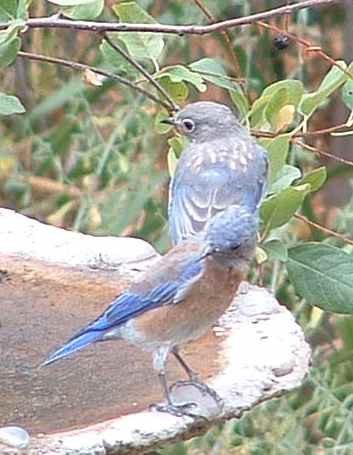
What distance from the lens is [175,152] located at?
3.24 m

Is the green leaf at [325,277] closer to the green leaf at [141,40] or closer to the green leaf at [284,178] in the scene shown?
the green leaf at [284,178]

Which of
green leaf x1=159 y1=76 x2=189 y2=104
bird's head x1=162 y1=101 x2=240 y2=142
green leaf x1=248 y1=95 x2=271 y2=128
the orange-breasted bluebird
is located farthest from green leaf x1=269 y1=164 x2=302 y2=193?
bird's head x1=162 y1=101 x2=240 y2=142

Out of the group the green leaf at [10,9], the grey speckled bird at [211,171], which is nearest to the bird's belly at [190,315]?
the grey speckled bird at [211,171]

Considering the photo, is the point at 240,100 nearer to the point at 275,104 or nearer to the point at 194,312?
the point at 275,104

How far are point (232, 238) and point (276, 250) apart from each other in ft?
1.34

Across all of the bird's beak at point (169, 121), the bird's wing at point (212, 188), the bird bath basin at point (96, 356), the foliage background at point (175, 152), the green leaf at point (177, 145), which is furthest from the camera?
the foliage background at point (175, 152)

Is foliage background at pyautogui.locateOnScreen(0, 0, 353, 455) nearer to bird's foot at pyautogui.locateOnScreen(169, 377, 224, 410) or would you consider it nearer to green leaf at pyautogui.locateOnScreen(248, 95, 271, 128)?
green leaf at pyautogui.locateOnScreen(248, 95, 271, 128)

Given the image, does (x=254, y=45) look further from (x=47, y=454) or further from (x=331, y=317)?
(x=47, y=454)

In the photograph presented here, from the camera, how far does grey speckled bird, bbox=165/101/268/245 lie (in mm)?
3014

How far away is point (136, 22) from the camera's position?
297 cm

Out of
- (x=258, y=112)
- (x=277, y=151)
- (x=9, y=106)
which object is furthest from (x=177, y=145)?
(x=9, y=106)

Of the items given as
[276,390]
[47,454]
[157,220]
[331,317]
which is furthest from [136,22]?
[331,317]

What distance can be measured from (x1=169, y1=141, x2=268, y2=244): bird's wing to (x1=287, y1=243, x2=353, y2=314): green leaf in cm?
15

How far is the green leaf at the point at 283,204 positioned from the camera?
2852mm
